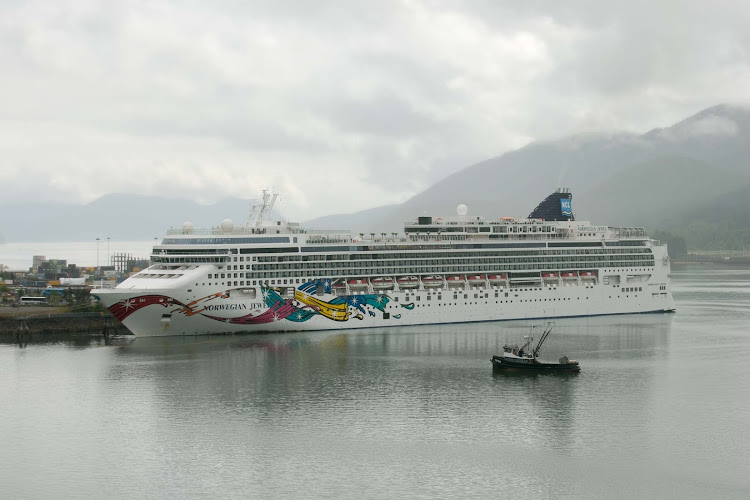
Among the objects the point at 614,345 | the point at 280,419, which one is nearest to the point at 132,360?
the point at 280,419

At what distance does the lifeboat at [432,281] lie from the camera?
55.0 meters

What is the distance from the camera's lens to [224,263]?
161 ft

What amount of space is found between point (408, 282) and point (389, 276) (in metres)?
1.35

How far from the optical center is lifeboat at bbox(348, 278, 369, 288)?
173ft

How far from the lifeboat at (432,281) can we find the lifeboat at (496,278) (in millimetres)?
3739

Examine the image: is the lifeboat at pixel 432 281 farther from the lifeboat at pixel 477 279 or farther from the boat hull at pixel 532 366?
the boat hull at pixel 532 366

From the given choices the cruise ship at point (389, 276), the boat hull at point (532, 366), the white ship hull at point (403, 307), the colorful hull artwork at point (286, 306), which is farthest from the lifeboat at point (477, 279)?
the boat hull at point (532, 366)

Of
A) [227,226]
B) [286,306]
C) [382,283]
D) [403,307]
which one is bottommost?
[403,307]

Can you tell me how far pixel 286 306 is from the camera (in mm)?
50281

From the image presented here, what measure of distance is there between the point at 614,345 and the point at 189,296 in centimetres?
2293

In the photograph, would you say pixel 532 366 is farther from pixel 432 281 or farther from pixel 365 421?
pixel 432 281

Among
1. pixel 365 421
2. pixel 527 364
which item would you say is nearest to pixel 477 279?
pixel 527 364

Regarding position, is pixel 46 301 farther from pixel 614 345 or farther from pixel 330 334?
pixel 614 345

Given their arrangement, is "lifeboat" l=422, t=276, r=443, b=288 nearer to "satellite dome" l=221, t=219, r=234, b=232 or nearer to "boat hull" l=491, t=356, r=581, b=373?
"satellite dome" l=221, t=219, r=234, b=232
